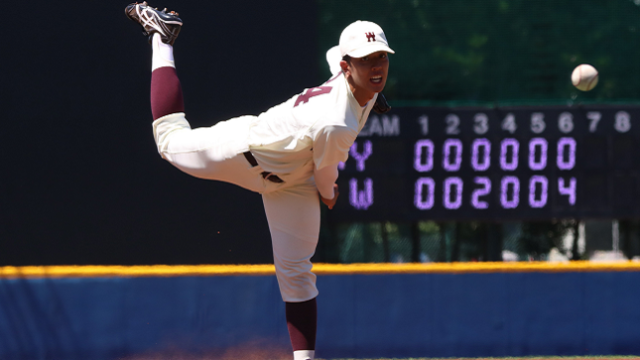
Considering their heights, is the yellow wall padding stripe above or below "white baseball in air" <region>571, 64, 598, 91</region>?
below

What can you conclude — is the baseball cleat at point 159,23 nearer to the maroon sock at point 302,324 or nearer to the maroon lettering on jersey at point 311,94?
the maroon lettering on jersey at point 311,94

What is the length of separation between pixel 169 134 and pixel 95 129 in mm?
2264

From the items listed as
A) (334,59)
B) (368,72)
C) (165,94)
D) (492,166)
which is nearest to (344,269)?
(492,166)

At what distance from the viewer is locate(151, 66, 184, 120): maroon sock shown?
312 centimetres

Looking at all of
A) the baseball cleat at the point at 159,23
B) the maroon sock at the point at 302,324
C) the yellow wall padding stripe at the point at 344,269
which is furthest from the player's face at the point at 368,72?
the yellow wall padding stripe at the point at 344,269

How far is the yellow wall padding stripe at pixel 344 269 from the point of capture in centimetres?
492

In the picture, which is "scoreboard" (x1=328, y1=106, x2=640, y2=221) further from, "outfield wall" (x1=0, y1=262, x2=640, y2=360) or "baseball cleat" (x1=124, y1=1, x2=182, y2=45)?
"baseball cleat" (x1=124, y1=1, x2=182, y2=45)

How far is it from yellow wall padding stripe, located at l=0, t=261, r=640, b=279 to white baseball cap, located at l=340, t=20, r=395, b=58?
2.39 metres

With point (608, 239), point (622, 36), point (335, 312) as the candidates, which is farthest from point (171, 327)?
point (622, 36)

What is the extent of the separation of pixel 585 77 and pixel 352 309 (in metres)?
2.40

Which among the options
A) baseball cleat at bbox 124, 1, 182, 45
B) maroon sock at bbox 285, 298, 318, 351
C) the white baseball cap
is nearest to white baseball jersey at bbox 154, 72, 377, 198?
the white baseball cap

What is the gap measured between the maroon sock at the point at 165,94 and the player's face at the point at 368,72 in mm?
808

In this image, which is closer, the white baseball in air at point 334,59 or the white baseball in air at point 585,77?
the white baseball in air at point 334,59

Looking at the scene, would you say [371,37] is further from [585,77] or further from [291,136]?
[585,77]
